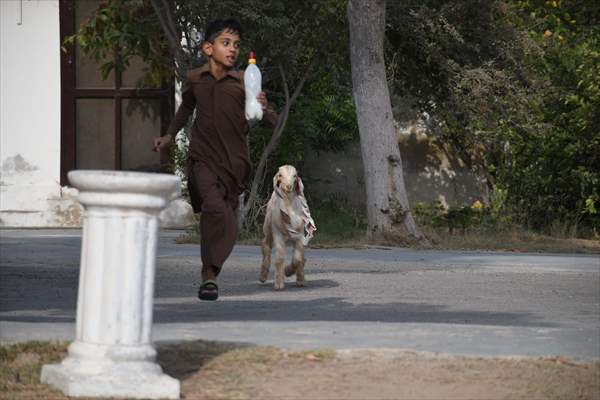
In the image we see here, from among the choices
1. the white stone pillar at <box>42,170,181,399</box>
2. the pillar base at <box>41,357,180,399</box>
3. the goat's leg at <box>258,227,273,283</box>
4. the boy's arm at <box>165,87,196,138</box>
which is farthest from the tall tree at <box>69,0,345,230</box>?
the pillar base at <box>41,357,180,399</box>

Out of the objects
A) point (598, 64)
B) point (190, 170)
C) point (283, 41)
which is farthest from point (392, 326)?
point (598, 64)

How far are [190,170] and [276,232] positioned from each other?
2645 mm

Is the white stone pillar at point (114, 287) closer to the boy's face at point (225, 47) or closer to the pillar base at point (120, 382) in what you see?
the pillar base at point (120, 382)

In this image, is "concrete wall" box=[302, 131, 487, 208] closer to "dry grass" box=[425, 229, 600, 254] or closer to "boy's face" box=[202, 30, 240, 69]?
"dry grass" box=[425, 229, 600, 254]

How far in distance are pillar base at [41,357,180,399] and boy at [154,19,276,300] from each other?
352 cm

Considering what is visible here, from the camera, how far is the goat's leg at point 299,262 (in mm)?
13007

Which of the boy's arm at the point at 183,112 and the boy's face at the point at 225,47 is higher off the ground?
the boy's face at the point at 225,47

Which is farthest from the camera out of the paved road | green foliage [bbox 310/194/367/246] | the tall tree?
green foliage [bbox 310/194/367/246]

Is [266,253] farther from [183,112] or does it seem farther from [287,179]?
[183,112]

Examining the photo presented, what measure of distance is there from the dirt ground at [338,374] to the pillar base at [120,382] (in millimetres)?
98

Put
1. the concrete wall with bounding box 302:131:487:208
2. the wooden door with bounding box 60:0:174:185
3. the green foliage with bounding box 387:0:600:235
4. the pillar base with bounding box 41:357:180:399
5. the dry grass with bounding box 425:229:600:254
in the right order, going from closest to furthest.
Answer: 1. the pillar base with bounding box 41:357:180:399
2. the dry grass with bounding box 425:229:600:254
3. the green foliage with bounding box 387:0:600:235
4. the wooden door with bounding box 60:0:174:185
5. the concrete wall with bounding box 302:131:487:208

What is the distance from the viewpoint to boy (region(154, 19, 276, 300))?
10.2 metres

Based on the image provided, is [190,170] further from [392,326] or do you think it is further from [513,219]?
[513,219]

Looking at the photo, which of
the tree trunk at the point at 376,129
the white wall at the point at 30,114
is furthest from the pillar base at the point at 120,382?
the white wall at the point at 30,114
